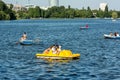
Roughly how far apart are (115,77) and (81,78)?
110 inches

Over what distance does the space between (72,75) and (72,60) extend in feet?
35.7

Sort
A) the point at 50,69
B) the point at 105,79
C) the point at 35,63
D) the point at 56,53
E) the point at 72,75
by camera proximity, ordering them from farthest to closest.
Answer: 1. the point at 56,53
2. the point at 35,63
3. the point at 50,69
4. the point at 72,75
5. the point at 105,79

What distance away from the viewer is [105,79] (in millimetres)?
35000

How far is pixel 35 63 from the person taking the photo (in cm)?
4553

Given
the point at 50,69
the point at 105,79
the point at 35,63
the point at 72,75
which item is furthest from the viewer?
the point at 35,63

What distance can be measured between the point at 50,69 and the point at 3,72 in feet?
14.8

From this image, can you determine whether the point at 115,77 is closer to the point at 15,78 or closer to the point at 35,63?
the point at 15,78

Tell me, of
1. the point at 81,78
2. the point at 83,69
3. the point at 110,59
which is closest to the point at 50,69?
the point at 83,69

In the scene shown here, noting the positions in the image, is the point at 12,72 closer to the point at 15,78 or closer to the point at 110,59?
the point at 15,78

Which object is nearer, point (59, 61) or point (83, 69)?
point (83, 69)

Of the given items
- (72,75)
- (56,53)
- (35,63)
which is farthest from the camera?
Result: (56,53)

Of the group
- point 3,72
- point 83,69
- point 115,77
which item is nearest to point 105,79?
point 115,77

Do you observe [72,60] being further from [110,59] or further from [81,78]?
[81,78]

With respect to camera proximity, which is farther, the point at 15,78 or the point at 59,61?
the point at 59,61
